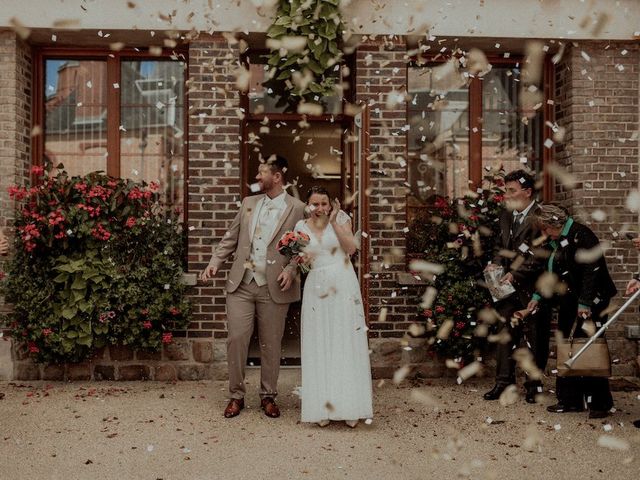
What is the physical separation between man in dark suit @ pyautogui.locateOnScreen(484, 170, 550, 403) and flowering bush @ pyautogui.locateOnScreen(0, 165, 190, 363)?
9.74 feet

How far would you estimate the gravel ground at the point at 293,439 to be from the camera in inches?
187

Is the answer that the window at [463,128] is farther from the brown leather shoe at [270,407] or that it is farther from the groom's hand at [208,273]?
the brown leather shoe at [270,407]

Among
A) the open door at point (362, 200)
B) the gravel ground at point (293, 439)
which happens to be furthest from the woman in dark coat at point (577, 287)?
the open door at point (362, 200)

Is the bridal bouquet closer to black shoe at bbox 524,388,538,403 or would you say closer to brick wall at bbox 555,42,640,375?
black shoe at bbox 524,388,538,403

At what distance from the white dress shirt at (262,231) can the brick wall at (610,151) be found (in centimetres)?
324

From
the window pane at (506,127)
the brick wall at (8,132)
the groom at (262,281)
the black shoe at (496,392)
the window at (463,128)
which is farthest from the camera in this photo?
the window pane at (506,127)

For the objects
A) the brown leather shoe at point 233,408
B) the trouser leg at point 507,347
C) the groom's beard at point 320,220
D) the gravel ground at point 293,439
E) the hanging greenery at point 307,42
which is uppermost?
the hanging greenery at point 307,42

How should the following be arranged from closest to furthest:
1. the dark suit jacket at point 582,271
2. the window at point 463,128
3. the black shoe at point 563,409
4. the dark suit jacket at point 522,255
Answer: the dark suit jacket at point 582,271, the black shoe at point 563,409, the dark suit jacket at point 522,255, the window at point 463,128

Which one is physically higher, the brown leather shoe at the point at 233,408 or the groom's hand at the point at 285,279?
the groom's hand at the point at 285,279

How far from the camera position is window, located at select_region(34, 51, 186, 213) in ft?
26.0

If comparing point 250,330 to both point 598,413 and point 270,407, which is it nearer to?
point 270,407

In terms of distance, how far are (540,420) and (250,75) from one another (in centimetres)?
438

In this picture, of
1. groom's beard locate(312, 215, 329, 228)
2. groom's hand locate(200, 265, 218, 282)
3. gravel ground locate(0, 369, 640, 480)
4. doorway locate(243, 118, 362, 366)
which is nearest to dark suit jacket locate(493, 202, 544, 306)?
gravel ground locate(0, 369, 640, 480)

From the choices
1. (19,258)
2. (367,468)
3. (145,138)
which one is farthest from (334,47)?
(367,468)
